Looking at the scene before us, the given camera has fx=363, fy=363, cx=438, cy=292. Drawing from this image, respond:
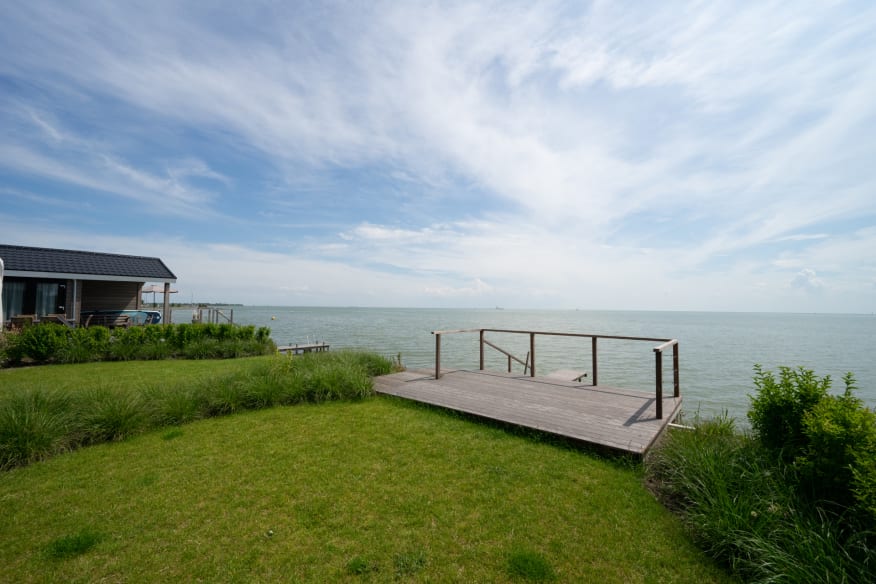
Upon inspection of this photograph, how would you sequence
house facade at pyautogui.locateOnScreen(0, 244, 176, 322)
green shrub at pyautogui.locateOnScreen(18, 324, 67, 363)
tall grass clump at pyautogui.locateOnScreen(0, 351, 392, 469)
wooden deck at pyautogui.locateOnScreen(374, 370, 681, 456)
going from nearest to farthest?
tall grass clump at pyautogui.locateOnScreen(0, 351, 392, 469)
wooden deck at pyautogui.locateOnScreen(374, 370, 681, 456)
green shrub at pyautogui.locateOnScreen(18, 324, 67, 363)
house facade at pyautogui.locateOnScreen(0, 244, 176, 322)

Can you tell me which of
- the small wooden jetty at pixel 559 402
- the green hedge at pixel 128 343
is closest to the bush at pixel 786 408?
the small wooden jetty at pixel 559 402

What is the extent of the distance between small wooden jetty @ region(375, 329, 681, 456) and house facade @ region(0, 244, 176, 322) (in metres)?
15.9

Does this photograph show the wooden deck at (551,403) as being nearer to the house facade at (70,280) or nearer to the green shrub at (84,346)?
the green shrub at (84,346)

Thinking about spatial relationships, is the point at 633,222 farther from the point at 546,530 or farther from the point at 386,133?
the point at 546,530

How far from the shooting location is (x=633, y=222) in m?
15.4

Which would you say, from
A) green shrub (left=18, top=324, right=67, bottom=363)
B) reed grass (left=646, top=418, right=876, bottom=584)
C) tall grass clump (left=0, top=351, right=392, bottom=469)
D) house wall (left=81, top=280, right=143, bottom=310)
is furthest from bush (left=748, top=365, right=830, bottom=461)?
house wall (left=81, top=280, right=143, bottom=310)

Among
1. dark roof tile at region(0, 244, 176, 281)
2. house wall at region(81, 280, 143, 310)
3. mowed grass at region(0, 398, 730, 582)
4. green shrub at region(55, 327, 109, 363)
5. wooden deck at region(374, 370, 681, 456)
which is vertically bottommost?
mowed grass at region(0, 398, 730, 582)

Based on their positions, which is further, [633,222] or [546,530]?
[633,222]

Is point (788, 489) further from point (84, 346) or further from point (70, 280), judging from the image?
point (70, 280)

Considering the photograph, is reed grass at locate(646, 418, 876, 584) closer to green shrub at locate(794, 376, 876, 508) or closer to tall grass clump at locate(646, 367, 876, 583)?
tall grass clump at locate(646, 367, 876, 583)

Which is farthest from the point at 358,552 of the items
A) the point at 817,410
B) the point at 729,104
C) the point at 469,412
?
the point at 729,104

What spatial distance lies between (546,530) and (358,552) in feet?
5.01

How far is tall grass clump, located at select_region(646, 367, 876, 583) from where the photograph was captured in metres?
2.38

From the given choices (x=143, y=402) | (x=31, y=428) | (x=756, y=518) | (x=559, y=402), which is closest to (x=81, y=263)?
(x=143, y=402)
